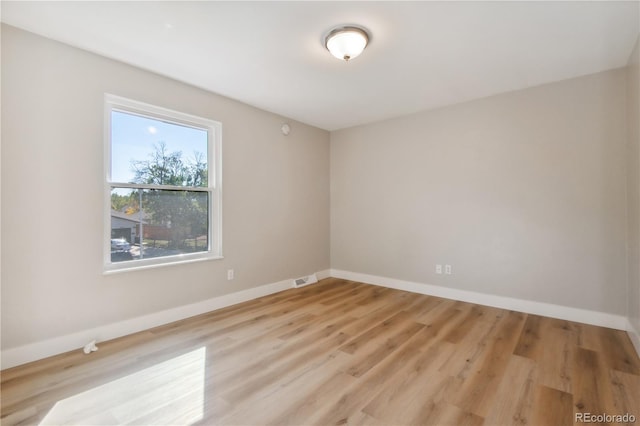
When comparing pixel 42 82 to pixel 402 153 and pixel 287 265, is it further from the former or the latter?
pixel 402 153

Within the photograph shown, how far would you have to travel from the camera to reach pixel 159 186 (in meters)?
3.08

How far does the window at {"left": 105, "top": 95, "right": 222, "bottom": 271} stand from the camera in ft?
9.15

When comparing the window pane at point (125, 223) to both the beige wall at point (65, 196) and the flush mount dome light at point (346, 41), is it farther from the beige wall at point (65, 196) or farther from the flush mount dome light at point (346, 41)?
the flush mount dome light at point (346, 41)

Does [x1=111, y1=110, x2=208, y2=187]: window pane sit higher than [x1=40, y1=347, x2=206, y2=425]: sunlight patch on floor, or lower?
higher

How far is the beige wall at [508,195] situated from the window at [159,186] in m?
2.41

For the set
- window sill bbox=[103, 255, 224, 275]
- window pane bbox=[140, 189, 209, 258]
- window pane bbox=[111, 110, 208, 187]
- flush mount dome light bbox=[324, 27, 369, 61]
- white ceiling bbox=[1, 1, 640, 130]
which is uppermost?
white ceiling bbox=[1, 1, 640, 130]

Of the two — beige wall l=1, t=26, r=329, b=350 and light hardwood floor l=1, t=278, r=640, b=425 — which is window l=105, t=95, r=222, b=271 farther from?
light hardwood floor l=1, t=278, r=640, b=425

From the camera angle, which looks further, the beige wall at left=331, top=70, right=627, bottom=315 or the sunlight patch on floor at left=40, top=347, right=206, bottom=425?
the beige wall at left=331, top=70, right=627, bottom=315

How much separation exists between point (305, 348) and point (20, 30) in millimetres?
3393

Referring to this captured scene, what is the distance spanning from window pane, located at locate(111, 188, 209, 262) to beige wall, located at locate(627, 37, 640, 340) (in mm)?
4195

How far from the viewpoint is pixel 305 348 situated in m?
2.53

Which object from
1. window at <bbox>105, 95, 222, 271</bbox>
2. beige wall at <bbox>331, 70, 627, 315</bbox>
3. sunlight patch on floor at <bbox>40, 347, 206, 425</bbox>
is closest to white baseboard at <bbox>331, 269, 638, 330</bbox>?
beige wall at <bbox>331, 70, 627, 315</bbox>

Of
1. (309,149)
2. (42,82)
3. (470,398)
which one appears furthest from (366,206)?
(42,82)

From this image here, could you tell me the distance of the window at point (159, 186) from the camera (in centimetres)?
279
